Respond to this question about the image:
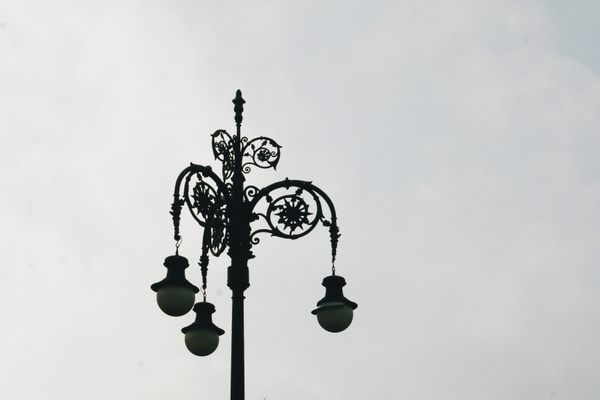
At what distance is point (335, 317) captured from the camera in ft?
37.4

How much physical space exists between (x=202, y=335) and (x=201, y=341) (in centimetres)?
7

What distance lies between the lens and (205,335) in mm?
11484

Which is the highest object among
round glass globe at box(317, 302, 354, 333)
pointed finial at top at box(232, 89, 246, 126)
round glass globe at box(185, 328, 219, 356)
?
pointed finial at top at box(232, 89, 246, 126)

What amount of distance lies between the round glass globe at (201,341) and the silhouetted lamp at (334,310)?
3.88 feet

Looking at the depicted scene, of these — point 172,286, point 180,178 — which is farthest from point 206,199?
point 172,286

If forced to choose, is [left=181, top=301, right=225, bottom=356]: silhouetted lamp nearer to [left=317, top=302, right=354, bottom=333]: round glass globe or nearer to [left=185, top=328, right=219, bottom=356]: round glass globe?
[left=185, top=328, right=219, bottom=356]: round glass globe

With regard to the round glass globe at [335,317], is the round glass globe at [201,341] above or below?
below

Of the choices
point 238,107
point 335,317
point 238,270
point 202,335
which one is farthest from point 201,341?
point 238,107

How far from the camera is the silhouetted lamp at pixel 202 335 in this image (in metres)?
11.5

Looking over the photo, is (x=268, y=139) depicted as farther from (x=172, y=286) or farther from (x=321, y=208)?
(x=172, y=286)

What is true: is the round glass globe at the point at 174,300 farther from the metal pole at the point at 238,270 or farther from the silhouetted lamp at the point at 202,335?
the silhouetted lamp at the point at 202,335

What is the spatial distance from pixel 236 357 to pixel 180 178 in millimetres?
2066

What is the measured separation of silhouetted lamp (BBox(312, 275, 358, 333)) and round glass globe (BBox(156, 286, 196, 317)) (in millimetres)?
1600

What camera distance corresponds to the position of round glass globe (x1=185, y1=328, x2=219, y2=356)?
451 inches
